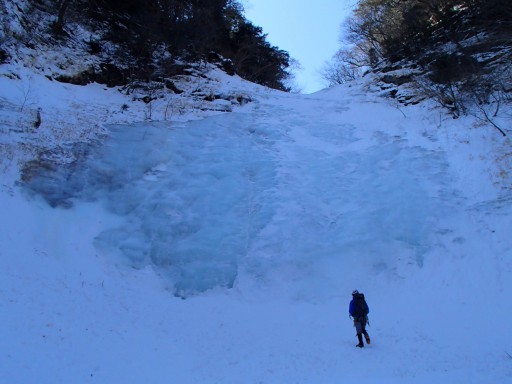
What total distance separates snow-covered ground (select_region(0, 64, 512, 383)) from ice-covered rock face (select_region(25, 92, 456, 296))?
6cm

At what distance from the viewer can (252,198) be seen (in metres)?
14.8

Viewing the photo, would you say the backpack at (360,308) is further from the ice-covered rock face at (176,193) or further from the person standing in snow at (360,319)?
the ice-covered rock face at (176,193)

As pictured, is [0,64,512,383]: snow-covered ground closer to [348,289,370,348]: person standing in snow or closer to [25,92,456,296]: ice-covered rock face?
[25,92,456,296]: ice-covered rock face

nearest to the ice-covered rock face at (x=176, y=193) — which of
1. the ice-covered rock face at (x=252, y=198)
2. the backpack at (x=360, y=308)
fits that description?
the ice-covered rock face at (x=252, y=198)

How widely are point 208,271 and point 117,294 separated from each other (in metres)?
2.54

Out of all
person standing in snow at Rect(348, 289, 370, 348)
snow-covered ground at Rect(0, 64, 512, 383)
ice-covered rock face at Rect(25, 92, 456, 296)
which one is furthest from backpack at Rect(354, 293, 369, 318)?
ice-covered rock face at Rect(25, 92, 456, 296)

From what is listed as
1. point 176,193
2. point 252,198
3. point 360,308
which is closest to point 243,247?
point 252,198

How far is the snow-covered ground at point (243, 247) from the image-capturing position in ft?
28.1

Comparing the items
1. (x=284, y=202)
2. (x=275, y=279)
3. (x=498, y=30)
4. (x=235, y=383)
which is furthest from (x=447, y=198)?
(x=498, y=30)

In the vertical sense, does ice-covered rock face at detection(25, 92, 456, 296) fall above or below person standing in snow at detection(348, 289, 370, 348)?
above

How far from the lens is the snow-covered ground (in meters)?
8.58

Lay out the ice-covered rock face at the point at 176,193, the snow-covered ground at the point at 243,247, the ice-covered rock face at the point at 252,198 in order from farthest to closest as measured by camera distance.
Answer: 1. the ice-covered rock face at the point at 252,198
2. the ice-covered rock face at the point at 176,193
3. the snow-covered ground at the point at 243,247

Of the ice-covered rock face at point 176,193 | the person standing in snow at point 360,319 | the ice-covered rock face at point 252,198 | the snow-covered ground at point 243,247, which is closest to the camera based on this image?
the snow-covered ground at point 243,247

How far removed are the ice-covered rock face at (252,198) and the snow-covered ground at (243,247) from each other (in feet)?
0.20
